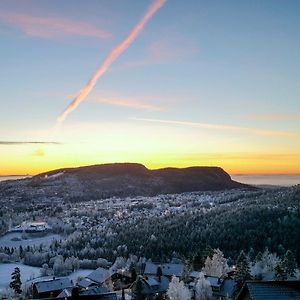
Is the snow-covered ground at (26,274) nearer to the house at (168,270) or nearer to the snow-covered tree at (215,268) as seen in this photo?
the house at (168,270)

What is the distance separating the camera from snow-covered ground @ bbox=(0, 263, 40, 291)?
436ft

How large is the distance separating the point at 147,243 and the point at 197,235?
1937cm

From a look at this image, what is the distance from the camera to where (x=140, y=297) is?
7794cm

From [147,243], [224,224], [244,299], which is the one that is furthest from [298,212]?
[244,299]

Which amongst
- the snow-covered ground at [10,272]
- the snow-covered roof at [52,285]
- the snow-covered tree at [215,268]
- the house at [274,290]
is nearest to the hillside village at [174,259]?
the snow-covered tree at [215,268]

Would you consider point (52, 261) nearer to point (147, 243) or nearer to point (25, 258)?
point (25, 258)

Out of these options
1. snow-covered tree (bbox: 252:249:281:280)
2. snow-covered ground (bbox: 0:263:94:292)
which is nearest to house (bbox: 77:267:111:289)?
snow-covered ground (bbox: 0:263:94:292)

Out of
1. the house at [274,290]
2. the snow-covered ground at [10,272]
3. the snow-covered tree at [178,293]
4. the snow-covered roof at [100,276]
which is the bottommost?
the snow-covered ground at [10,272]

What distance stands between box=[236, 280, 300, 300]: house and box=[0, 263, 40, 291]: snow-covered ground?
350ft

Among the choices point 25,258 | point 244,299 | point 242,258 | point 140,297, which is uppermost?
point 244,299

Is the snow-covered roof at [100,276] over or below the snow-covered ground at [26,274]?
over

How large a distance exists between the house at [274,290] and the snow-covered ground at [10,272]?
10683cm

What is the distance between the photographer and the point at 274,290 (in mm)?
29766

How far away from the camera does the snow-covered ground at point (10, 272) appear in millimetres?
132938
